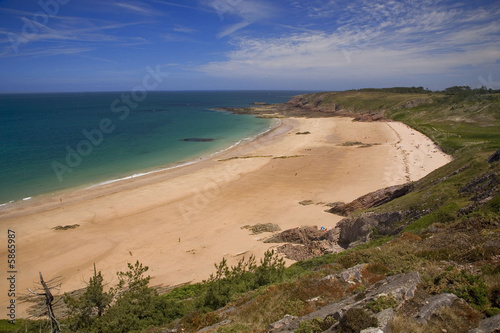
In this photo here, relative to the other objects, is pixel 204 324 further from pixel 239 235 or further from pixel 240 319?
pixel 239 235

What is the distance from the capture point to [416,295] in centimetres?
748

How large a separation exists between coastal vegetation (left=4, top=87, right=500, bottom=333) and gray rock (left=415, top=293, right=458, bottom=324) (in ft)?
0.15

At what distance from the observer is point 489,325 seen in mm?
5938

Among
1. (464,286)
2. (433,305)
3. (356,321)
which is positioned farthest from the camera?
(464,286)

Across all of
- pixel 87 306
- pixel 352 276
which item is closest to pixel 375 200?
pixel 352 276

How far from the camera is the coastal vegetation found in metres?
6.84

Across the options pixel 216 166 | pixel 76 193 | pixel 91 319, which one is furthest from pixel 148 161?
pixel 91 319

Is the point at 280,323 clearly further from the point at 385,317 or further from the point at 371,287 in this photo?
the point at 371,287

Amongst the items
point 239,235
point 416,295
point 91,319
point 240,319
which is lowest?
point 239,235

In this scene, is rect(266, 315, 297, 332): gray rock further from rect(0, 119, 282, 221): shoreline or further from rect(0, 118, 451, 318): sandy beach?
rect(0, 119, 282, 221): shoreline

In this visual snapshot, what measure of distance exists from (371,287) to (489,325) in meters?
2.89

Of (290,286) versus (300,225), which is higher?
(290,286)

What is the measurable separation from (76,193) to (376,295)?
33.7 metres

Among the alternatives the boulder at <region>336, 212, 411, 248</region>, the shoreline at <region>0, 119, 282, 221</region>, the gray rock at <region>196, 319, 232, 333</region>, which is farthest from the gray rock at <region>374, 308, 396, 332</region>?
the shoreline at <region>0, 119, 282, 221</region>
